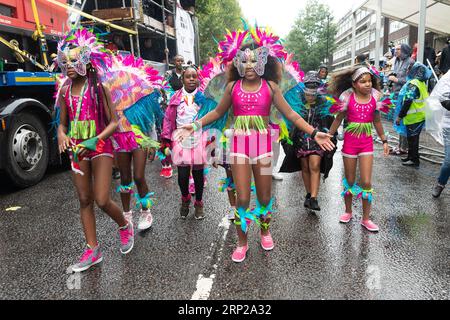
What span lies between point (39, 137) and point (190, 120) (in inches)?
119

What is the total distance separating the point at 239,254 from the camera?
3.40 metres

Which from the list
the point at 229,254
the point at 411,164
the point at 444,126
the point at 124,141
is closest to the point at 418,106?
the point at 411,164

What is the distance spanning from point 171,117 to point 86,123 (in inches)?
60.0

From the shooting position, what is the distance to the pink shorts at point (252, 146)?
332 centimetres

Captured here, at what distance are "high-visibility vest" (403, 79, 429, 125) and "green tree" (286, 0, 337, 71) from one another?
1947 inches

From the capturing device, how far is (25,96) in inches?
240

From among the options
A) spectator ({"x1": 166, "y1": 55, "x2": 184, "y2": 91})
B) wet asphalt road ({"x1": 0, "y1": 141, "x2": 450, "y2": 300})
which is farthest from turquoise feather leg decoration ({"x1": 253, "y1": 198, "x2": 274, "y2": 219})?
spectator ({"x1": 166, "y1": 55, "x2": 184, "y2": 91})

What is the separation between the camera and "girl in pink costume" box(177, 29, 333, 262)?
325 cm

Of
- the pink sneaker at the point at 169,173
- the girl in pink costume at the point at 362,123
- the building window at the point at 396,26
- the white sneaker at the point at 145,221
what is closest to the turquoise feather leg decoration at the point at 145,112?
the white sneaker at the point at 145,221

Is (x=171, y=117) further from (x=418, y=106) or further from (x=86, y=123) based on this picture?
(x=418, y=106)

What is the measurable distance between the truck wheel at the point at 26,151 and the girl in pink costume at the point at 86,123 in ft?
9.12

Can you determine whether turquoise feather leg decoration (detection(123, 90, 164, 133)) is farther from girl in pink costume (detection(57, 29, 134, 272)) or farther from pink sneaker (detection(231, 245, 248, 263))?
pink sneaker (detection(231, 245, 248, 263))

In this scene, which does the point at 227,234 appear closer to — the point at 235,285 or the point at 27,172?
the point at 235,285
